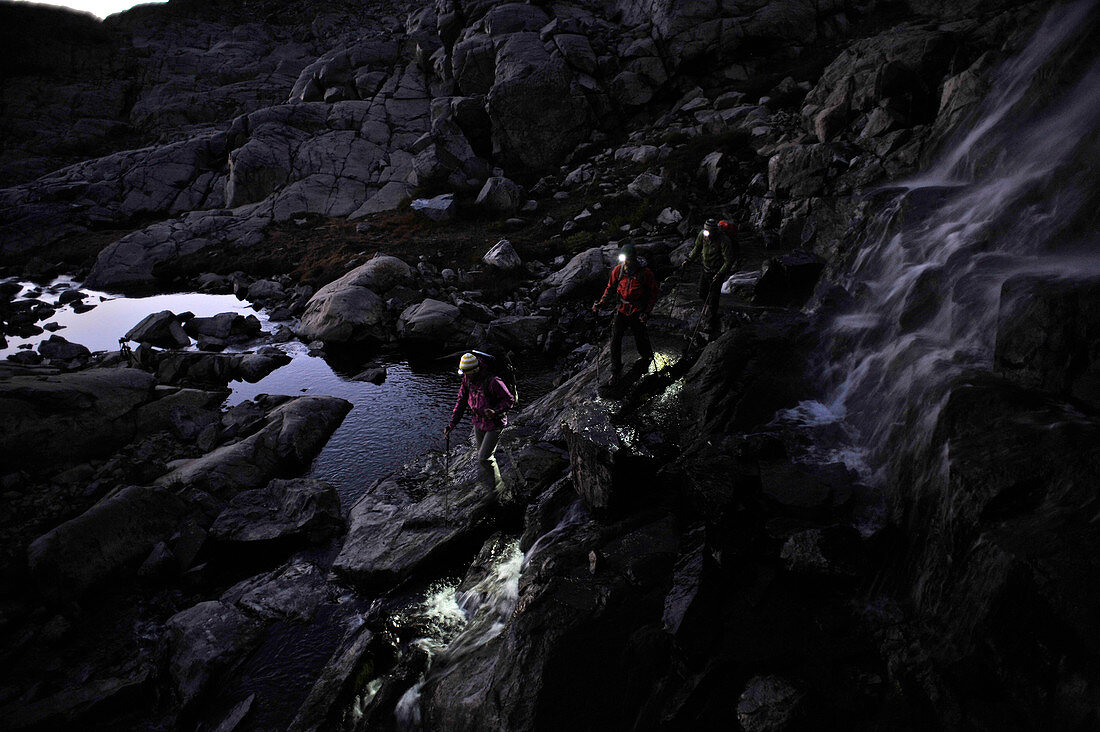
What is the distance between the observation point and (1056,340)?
5527 millimetres

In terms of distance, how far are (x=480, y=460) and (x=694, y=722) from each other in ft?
20.4

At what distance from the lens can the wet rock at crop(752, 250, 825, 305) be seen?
12.0 metres

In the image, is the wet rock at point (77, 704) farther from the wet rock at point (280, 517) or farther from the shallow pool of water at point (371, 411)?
the shallow pool of water at point (371, 411)

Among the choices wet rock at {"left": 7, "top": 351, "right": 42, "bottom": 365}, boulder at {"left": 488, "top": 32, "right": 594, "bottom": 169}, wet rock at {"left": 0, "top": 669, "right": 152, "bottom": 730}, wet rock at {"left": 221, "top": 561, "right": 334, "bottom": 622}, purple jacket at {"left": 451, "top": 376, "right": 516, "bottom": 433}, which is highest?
boulder at {"left": 488, "top": 32, "right": 594, "bottom": 169}

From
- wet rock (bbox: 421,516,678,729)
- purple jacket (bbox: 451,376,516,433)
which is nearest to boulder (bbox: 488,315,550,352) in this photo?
purple jacket (bbox: 451,376,516,433)

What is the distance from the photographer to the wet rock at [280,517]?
30.2 feet

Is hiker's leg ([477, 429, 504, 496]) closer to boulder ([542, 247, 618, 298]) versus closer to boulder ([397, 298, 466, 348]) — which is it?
boulder ([397, 298, 466, 348])

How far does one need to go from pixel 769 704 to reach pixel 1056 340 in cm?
553

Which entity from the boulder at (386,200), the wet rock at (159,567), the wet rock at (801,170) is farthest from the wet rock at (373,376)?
the boulder at (386,200)

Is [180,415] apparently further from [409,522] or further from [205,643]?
[409,522]

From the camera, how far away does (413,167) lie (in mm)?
35500

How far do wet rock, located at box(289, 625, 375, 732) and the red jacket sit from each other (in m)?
7.09

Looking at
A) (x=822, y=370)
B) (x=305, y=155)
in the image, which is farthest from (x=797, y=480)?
(x=305, y=155)

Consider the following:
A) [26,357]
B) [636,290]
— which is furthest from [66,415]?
[636,290]
